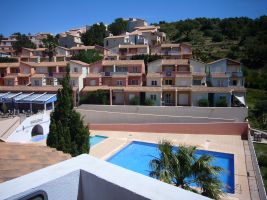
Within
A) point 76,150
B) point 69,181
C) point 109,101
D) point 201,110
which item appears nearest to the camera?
point 69,181

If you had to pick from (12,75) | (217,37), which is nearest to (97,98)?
(12,75)

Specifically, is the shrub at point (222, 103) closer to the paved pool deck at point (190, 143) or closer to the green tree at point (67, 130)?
the paved pool deck at point (190, 143)

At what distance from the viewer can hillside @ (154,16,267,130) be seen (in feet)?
163

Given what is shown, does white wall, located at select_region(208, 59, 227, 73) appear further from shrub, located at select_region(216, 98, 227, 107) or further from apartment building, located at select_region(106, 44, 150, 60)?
apartment building, located at select_region(106, 44, 150, 60)

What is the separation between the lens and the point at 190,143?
1199 inches

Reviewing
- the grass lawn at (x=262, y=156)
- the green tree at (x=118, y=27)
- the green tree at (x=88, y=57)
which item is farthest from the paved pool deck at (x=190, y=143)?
the green tree at (x=118, y=27)

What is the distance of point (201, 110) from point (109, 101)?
16.2 meters

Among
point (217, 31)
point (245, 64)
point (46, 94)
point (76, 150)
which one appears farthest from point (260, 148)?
point (217, 31)

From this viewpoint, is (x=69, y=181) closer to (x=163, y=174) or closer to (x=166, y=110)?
(x=163, y=174)

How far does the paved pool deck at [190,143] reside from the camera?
79.7ft

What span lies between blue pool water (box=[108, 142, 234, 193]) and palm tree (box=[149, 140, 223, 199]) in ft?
42.0

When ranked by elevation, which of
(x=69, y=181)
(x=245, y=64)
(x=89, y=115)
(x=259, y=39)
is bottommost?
(x=89, y=115)

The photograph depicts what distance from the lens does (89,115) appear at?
40688mm

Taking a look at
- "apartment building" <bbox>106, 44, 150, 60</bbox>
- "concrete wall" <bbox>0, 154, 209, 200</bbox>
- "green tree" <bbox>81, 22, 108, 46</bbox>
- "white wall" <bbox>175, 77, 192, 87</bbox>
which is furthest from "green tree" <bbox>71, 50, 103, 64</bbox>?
"concrete wall" <bbox>0, 154, 209, 200</bbox>
